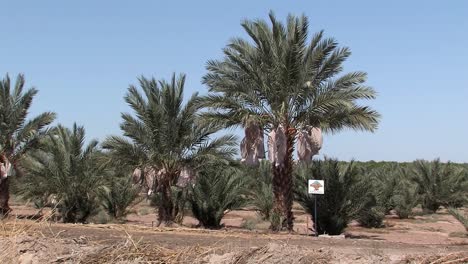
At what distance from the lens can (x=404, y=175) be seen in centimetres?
4050

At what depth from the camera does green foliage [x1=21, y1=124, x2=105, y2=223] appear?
912 inches

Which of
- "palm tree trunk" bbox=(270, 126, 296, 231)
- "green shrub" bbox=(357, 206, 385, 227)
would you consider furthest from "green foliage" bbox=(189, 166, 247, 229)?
"green shrub" bbox=(357, 206, 385, 227)

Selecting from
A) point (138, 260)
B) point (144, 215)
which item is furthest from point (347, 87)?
point (144, 215)

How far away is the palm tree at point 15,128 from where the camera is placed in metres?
24.6

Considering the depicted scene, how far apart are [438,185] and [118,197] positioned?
70.6 feet

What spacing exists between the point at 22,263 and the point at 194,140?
13166 millimetres

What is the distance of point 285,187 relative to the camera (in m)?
19.6

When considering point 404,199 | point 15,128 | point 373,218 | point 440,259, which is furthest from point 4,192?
point 404,199

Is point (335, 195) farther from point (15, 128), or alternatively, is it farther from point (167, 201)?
point (15, 128)

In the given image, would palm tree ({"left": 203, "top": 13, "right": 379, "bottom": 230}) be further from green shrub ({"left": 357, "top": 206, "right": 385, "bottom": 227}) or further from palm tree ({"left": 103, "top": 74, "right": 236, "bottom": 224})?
green shrub ({"left": 357, "top": 206, "right": 385, "bottom": 227})

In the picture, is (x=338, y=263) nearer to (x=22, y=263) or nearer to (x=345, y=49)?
(x=22, y=263)

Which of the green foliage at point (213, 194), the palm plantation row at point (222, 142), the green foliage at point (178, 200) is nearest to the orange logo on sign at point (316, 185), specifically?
the palm plantation row at point (222, 142)

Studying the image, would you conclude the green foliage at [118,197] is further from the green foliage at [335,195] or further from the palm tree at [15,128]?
the green foliage at [335,195]

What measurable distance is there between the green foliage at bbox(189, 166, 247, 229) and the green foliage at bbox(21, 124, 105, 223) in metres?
4.20
